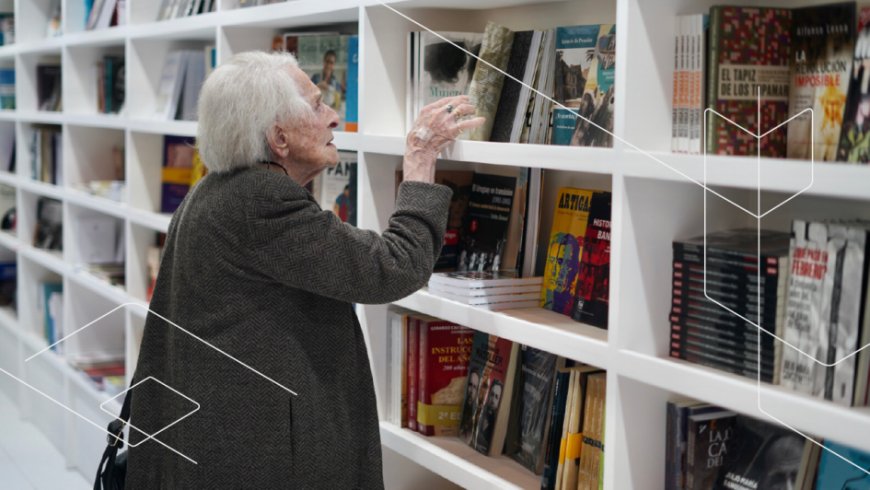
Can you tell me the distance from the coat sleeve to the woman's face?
118 mm

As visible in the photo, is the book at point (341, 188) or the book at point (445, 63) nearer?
the book at point (445, 63)

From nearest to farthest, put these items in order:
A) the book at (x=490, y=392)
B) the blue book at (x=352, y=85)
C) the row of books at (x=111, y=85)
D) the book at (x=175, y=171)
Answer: the book at (x=490, y=392) < the blue book at (x=352, y=85) < the book at (x=175, y=171) < the row of books at (x=111, y=85)

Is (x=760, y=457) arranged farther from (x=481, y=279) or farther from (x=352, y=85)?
(x=352, y=85)

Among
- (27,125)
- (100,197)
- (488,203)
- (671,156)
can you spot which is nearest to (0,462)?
(100,197)

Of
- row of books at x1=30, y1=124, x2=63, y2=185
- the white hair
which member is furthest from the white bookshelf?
row of books at x1=30, y1=124, x2=63, y2=185

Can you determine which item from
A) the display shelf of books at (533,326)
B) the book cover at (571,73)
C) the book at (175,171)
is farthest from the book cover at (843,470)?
the book at (175,171)

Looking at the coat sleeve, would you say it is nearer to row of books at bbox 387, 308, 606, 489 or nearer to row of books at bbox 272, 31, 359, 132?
row of books at bbox 387, 308, 606, 489

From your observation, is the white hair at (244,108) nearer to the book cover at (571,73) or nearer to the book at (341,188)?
the book cover at (571,73)

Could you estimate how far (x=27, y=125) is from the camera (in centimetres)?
447

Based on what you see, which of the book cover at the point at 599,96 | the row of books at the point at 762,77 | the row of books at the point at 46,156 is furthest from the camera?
the row of books at the point at 46,156

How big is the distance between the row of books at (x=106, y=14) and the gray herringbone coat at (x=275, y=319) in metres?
1.86

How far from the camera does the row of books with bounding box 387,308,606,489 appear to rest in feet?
5.63

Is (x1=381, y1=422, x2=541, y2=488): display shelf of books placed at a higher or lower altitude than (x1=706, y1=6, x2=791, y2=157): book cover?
lower

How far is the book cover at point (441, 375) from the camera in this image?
210cm
